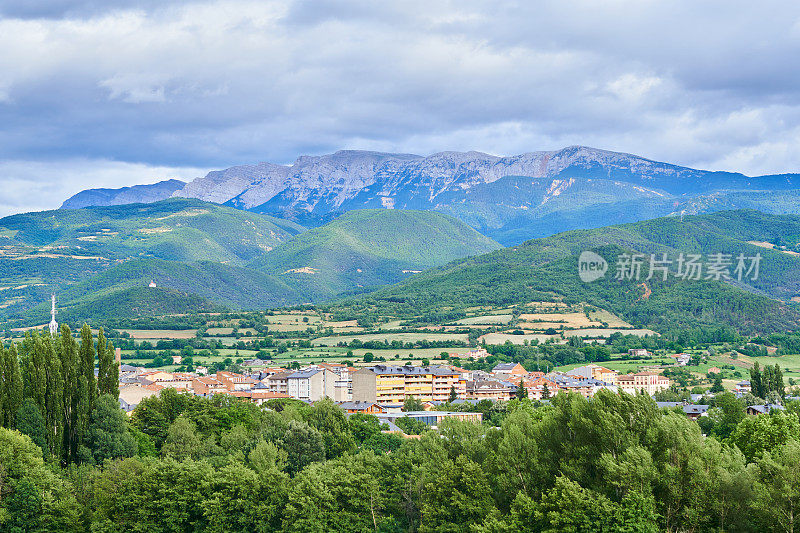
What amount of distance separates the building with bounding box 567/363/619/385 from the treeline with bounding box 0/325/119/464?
8274 centimetres

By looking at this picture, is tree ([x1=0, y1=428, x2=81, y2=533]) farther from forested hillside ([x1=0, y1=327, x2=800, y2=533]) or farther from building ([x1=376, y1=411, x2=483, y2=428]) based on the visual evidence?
building ([x1=376, y1=411, x2=483, y2=428])

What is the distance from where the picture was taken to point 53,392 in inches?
2164

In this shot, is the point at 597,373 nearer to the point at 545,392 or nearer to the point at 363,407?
the point at 545,392

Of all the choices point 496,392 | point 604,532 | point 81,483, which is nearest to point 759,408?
point 496,392

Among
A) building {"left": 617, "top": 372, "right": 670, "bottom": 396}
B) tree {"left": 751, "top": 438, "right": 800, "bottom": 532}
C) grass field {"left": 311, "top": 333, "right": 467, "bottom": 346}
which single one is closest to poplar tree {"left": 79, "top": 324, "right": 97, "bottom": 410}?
tree {"left": 751, "top": 438, "right": 800, "bottom": 532}

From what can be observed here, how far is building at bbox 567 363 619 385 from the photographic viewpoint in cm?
12698

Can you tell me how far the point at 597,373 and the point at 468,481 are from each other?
90845 mm

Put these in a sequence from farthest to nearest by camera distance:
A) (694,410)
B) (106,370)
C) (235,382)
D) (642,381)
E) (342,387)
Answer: (642,381)
(235,382)
(342,387)
(694,410)
(106,370)

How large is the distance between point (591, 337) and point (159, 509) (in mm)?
132949

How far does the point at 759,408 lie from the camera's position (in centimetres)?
7856

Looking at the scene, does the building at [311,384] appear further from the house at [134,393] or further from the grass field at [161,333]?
the grass field at [161,333]

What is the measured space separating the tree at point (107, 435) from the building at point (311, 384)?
177 ft

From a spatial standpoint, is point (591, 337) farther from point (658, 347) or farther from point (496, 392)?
point (496, 392)

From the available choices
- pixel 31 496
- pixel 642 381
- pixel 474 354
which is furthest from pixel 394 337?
pixel 31 496
